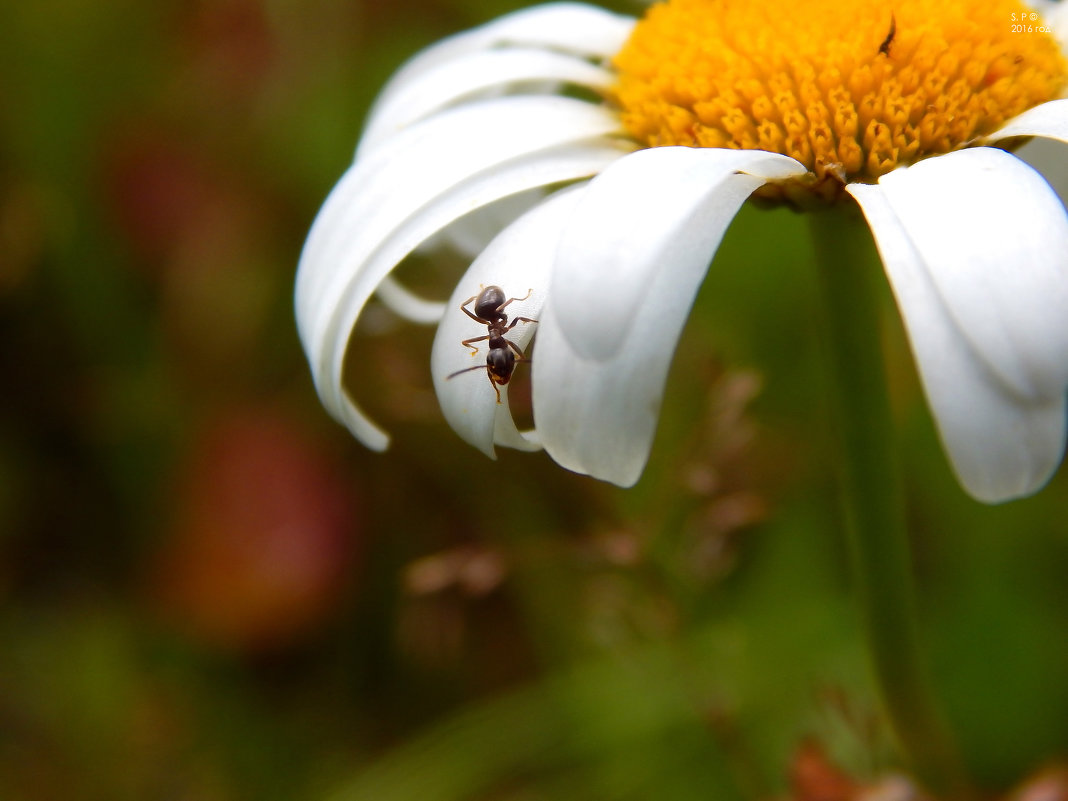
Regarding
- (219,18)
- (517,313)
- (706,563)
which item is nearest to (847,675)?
(706,563)

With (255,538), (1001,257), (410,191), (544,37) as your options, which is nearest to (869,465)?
(1001,257)

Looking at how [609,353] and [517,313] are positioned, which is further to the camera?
[517,313]

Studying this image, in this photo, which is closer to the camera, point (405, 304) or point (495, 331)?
point (495, 331)

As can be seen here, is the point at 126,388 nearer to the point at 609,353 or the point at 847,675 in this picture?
the point at 847,675

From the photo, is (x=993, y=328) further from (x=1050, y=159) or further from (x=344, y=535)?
(x=344, y=535)

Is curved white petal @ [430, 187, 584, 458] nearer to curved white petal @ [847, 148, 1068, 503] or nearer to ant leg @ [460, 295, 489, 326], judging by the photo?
ant leg @ [460, 295, 489, 326]

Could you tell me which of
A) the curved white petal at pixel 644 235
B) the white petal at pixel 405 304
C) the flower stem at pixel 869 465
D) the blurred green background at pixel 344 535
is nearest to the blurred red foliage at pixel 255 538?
the blurred green background at pixel 344 535

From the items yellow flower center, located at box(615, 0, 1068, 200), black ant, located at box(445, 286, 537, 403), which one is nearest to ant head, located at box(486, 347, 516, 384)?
black ant, located at box(445, 286, 537, 403)
